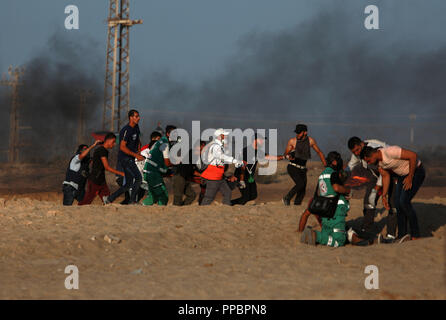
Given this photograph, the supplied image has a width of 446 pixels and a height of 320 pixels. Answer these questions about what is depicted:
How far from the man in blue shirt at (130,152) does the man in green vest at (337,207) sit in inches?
155

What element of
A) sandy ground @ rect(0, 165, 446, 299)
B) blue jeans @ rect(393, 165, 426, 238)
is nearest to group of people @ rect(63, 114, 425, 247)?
blue jeans @ rect(393, 165, 426, 238)

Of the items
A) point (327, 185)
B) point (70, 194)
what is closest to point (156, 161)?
point (70, 194)

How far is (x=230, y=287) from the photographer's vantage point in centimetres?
719

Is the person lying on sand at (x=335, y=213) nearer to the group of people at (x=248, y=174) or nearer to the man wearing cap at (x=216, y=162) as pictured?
the group of people at (x=248, y=174)

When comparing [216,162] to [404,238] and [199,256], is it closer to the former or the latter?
[199,256]

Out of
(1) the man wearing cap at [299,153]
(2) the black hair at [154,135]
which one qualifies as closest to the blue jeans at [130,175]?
(2) the black hair at [154,135]

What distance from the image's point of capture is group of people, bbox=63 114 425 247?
10.0 meters

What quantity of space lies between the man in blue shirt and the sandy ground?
56cm

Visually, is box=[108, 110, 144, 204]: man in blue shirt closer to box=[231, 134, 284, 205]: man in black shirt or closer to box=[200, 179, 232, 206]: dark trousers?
box=[200, 179, 232, 206]: dark trousers

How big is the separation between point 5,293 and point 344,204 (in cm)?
511

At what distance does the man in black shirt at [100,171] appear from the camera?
505 inches

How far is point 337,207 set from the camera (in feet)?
33.2

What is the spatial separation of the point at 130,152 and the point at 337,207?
440 centimetres

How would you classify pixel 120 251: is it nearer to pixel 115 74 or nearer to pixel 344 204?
pixel 344 204
